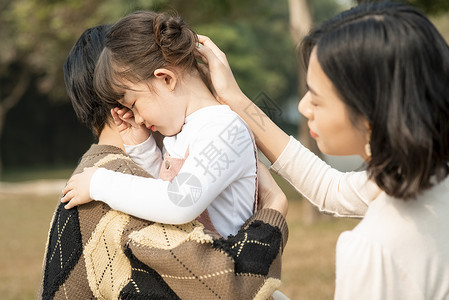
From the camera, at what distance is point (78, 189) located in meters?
1.89

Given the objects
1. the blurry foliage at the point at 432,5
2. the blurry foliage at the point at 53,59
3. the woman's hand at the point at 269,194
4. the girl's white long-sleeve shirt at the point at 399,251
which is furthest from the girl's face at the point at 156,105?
the blurry foliage at the point at 53,59

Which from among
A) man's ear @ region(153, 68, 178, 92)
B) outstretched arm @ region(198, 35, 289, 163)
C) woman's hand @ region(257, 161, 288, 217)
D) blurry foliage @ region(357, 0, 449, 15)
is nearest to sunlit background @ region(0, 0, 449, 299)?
blurry foliage @ region(357, 0, 449, 15)

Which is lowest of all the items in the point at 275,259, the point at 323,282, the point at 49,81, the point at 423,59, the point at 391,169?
the point at 49,81

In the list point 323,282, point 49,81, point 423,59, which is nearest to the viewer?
point 423,59

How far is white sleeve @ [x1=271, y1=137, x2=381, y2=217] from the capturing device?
1922 millimetres

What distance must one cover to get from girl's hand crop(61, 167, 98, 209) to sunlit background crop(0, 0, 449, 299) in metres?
0.68

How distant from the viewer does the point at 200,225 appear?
6.03 ft

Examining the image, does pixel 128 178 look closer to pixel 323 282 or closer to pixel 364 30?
pixel 364 30

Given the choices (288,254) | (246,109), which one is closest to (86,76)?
(246,109)

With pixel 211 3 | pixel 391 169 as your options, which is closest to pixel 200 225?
pixel 391 169

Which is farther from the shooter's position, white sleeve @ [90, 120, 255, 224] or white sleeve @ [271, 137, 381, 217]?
white sleeve @ [271, 137, 381, 217]

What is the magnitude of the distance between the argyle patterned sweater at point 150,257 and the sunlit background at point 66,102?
485 millimetres

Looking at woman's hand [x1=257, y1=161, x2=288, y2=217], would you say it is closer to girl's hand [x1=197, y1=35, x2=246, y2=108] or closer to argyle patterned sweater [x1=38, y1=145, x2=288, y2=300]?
argyle patterned sweater [x1=38, y1=145, x2=288, y2=300]

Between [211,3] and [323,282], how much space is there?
187 inches
